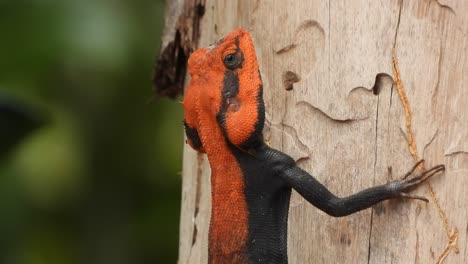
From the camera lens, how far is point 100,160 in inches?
314

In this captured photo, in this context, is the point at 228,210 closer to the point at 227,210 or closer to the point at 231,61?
the point at 227,210

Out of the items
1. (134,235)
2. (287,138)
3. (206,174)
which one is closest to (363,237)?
(287,138)

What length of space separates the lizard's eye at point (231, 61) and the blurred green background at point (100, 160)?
2.92 meters

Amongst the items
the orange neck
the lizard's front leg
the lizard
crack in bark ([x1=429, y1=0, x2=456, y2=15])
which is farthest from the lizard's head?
crack in bark ([x1=429, y1=0, x2=456, y2=15])

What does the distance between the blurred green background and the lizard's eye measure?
2.92m

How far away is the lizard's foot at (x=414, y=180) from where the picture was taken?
14.2 ft

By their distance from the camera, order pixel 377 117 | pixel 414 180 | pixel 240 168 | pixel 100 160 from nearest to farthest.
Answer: pixel 414 180 → pixel 377 117 → pixel 240 168 → pixel 100 160

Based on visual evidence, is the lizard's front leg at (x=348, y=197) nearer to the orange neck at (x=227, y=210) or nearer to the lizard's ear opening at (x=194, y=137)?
the orange neck at (x=227, y=210)

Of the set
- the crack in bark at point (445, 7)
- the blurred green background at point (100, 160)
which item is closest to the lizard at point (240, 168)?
the crack in bark at point (445, 7)

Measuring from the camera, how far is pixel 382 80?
449 cm

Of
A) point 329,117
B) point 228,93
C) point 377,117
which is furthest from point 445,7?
point 228,93

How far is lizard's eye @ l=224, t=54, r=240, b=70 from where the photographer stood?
179 inches

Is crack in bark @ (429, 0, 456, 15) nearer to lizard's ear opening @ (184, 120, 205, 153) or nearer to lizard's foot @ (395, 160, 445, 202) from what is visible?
lizard's foot @ (395, 160, 445, 202)

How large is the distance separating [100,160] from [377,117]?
13.1 feet
